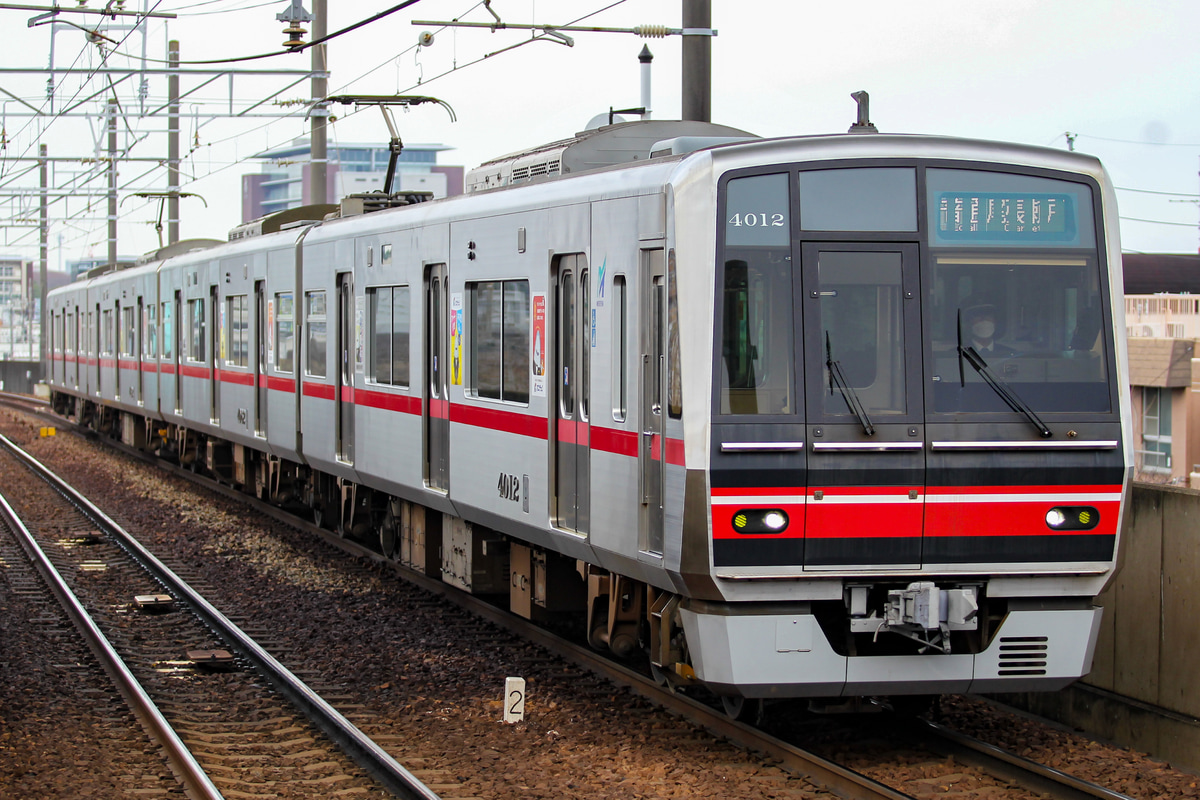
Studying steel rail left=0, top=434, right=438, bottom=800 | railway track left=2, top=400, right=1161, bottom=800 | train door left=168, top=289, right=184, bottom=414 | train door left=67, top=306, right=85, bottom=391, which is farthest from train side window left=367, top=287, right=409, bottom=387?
train door left=67, top=306, right=85, bottom=391

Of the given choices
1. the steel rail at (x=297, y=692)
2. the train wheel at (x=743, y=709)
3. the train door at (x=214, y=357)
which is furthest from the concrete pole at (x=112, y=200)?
the train wheel at (x=743, y=709)

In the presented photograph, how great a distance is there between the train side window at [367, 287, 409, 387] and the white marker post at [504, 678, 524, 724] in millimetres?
3938

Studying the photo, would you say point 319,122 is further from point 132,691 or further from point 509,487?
point 132,691

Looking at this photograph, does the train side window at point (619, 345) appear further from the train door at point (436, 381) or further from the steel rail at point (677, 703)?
the train door at point (436, 381)

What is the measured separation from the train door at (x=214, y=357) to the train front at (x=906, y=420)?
42.8ft

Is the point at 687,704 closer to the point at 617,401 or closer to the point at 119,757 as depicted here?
the point at 617,401

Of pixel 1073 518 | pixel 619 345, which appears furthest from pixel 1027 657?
pixel 619 345

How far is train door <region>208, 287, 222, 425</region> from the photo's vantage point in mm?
18562

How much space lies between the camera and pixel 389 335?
11.7 m

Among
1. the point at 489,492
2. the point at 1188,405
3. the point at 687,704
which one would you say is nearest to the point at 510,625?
the point at 489,492

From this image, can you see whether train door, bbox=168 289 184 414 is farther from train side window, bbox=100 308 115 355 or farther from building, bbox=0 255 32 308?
building, bbox=0 255 32 308

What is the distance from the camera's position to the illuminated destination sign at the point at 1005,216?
6641 mm

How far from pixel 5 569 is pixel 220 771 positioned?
24.2 ft

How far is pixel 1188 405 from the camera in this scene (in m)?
29.9
